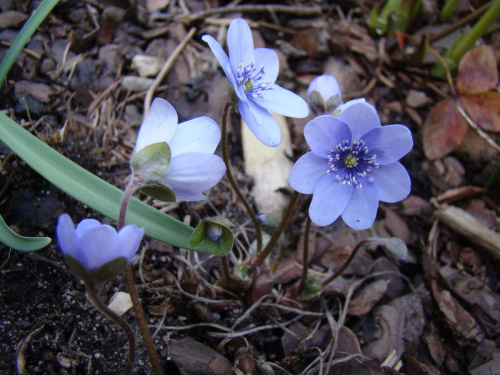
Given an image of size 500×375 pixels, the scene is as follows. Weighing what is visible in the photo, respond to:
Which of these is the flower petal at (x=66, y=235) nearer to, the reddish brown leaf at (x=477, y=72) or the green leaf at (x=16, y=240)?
the green leaf at (x=16, y=240)

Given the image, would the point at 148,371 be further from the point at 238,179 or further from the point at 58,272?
the point at 238,179

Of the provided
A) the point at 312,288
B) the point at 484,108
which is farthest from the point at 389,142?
the point at 484,108

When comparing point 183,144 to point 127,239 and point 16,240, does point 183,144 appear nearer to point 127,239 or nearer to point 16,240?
point 127,239

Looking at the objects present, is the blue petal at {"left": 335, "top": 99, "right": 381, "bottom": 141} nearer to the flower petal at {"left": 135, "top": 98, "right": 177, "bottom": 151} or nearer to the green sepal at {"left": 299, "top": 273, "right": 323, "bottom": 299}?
the flower petal at {"left": 135, "top": 98, "right": 177, "bottom": 151}

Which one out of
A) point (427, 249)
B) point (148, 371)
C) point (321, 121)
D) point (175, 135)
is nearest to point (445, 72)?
point (427, 249)

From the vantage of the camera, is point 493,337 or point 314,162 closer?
point 314,162

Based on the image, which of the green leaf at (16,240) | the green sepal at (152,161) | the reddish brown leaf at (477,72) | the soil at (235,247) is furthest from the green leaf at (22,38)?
the reddish brown leaf at (477,72)
